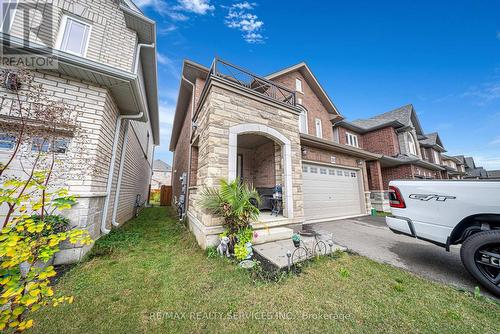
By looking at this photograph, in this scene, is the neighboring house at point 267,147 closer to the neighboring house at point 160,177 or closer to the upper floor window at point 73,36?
the upper floor window at point 73,36

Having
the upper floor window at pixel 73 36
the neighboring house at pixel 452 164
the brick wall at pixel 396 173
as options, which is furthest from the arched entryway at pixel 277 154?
the neighboring house at pixel 452 164

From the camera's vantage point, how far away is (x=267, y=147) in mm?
6848

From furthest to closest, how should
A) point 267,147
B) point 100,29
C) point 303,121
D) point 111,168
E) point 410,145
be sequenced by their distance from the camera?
point 410,145
point 303,121
point 267,147
point 100,29
point 111,168

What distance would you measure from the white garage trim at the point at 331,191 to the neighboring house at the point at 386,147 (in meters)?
2.52

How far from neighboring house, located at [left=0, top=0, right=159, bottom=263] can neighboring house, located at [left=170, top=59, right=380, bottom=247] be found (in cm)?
200

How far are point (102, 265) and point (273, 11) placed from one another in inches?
462

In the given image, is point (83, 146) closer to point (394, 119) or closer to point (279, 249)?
point (279, 249)

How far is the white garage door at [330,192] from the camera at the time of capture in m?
7.01

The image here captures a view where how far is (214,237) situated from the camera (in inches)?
146

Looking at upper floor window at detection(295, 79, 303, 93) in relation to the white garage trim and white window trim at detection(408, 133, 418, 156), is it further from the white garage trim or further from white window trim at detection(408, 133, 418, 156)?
white window trim at detection(408, 133, 418, 156)

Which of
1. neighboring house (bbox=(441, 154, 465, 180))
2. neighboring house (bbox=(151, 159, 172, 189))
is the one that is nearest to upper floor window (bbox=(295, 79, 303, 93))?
A: neighboring house (bbox=(441, 154, 465, 180))

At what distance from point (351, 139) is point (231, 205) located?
13136mm

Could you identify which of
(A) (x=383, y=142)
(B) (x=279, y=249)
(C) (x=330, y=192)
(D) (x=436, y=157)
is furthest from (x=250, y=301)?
(D) (x=436, y=157)

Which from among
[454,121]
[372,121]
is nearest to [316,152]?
[372,121]
